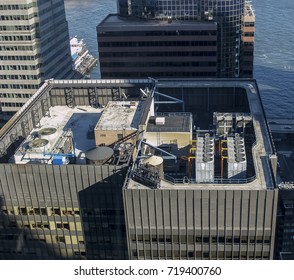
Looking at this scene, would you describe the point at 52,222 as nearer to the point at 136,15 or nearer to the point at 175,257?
the point at 175,257

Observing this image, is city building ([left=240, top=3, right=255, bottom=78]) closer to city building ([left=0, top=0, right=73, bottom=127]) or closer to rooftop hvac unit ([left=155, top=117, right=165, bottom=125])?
city building ([left=0, top=0, right=73, bottom=127])

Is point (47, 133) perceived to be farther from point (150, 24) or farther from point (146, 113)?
point (150, 24)

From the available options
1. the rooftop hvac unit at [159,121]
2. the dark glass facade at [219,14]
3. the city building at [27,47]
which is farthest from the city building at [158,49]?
the rooftop hvac unit at [159,121]

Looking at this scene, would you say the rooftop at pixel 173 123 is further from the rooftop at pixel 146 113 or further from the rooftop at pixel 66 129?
the rooftop at pixel 66 129

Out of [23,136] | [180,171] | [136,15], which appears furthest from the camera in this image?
[136,15]

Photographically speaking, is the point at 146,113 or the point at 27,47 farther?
the point at 27,47

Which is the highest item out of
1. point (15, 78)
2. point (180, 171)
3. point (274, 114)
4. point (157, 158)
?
point (157, 158)

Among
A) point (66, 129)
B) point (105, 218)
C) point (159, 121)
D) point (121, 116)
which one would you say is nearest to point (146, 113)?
point (159, 121)

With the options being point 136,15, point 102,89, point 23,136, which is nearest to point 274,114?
point 136,15
